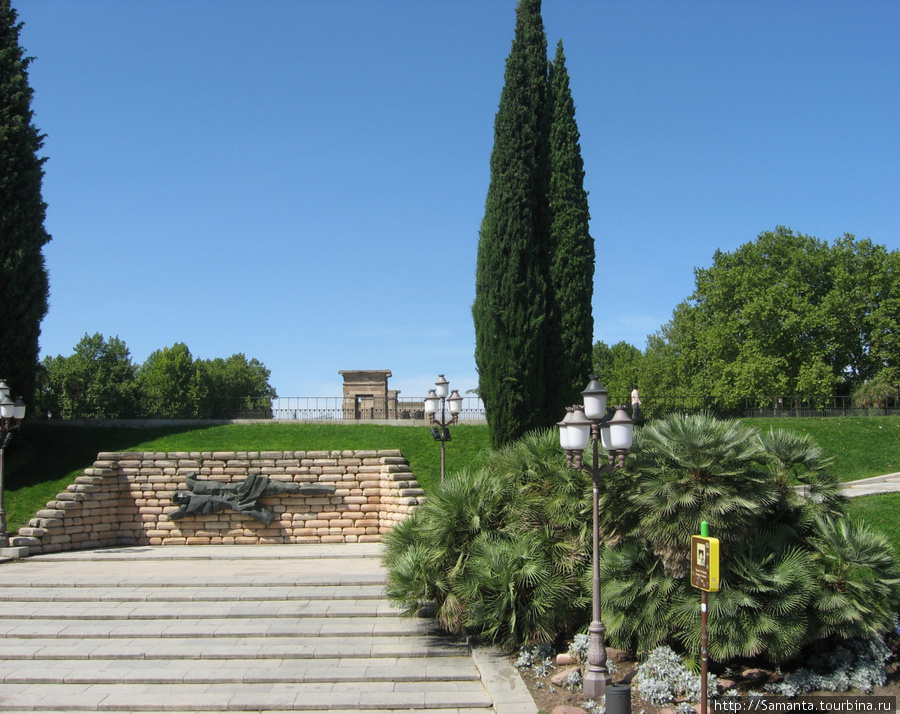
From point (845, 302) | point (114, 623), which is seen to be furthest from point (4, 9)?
point (845, 302)

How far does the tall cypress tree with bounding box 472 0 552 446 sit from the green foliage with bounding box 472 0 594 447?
1.0 inches

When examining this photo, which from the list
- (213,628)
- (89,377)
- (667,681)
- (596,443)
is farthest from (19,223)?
(89,377)

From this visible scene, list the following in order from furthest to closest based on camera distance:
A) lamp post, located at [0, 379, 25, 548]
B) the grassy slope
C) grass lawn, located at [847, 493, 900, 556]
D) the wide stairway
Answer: the grassy slope < lamp post, located at [0, 379, 25, 548] < grass lawn, located at [847, 493, 900, 556] < the wide stairway

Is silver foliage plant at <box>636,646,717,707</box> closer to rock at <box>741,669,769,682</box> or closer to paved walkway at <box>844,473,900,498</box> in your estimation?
rock at <box>741,669,769,682</box>

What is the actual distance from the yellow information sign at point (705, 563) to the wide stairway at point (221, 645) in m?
2.76

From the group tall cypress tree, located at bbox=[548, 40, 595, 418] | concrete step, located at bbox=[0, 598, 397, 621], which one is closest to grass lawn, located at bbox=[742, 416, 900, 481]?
tall cypress tree, located at bbox=[548, 40, 595, 418]

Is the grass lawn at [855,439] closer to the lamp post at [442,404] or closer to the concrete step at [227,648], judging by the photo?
the lamp post at [442,404]

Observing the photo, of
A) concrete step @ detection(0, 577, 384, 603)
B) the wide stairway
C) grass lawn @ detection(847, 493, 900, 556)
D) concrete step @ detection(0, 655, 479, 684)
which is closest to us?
the wide stairway

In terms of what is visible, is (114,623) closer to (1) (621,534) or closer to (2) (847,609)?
(1) (621,534)

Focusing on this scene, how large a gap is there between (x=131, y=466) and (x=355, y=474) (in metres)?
5.37

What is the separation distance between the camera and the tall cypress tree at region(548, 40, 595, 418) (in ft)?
60.4

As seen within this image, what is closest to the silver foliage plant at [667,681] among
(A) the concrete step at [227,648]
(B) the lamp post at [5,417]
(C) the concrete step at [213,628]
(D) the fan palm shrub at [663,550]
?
(D) the fan palm shrub at [663,550]

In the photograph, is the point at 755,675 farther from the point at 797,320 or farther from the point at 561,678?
the point at 797,320

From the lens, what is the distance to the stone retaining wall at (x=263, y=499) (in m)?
16.8
